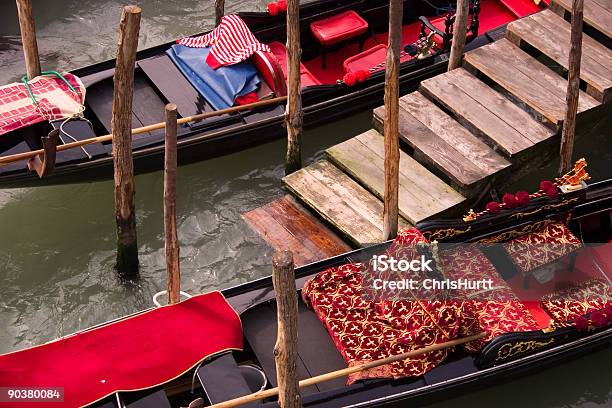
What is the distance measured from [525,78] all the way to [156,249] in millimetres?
3618

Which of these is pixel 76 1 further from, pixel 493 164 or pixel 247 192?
pixel 493 164

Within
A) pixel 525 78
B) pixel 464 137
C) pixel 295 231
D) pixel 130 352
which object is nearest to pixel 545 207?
pixel 464 137

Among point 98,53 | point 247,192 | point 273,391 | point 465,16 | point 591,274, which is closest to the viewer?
point 273,391

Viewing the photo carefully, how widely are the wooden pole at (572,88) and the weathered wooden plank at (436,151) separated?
0.75 m

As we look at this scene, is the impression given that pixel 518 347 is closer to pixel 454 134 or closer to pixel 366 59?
pixel 454 134

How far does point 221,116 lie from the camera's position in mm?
9305

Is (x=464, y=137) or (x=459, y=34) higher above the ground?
(x=459, y=34)

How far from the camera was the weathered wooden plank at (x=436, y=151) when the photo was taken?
28.0ft

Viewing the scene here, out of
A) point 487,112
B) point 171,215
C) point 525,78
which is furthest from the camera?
point 525,78

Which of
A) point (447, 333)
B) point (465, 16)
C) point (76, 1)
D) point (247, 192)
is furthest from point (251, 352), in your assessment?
point (76, 1)

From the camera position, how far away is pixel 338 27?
33.3 feet

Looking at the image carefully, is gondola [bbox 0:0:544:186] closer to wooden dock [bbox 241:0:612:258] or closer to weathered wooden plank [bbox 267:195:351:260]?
wooden dock [bbox 241:0:612:258]

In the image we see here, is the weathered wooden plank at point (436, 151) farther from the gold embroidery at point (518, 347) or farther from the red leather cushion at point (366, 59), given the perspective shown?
the gold embroidery at point (518, 347)

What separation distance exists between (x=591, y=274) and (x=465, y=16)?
8.21 ft
